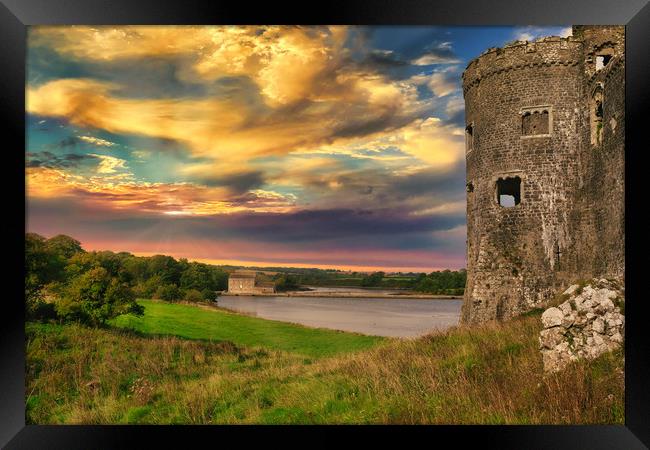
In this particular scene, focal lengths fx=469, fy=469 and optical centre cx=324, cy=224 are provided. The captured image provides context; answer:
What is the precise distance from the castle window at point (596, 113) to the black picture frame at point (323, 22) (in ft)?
23.9

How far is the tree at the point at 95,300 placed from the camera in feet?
45.1

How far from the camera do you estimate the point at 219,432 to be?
8.58 meters

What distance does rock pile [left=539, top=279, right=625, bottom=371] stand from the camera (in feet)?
27.7

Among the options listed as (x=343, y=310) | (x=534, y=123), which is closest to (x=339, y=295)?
(x=343, y=310)

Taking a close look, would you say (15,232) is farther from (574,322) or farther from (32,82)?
(574,322)

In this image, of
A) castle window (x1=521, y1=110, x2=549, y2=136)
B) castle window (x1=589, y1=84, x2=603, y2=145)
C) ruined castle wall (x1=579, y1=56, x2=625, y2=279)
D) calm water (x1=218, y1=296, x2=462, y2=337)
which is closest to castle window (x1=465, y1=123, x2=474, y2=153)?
castle window (x1=521, y1=110, x2=549, y2=136)

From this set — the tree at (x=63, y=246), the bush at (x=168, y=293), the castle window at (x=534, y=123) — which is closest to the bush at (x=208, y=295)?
the bush at (x=168, y=293)

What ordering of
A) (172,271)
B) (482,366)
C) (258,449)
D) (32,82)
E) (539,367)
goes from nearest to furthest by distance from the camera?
(258,449) → (539,367) → (482,366) → (32,82) → (172,271)

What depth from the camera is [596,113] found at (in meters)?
15.2

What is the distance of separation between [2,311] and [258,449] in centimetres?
522

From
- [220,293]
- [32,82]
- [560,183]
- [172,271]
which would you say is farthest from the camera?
[220,293]

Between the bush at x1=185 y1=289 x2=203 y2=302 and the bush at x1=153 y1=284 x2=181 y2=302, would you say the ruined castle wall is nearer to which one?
the bush at x1=185 y1=289 x2=203 y2=302

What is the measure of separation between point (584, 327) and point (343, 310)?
1174 cm

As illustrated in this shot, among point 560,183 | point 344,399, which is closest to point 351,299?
point 560,183
